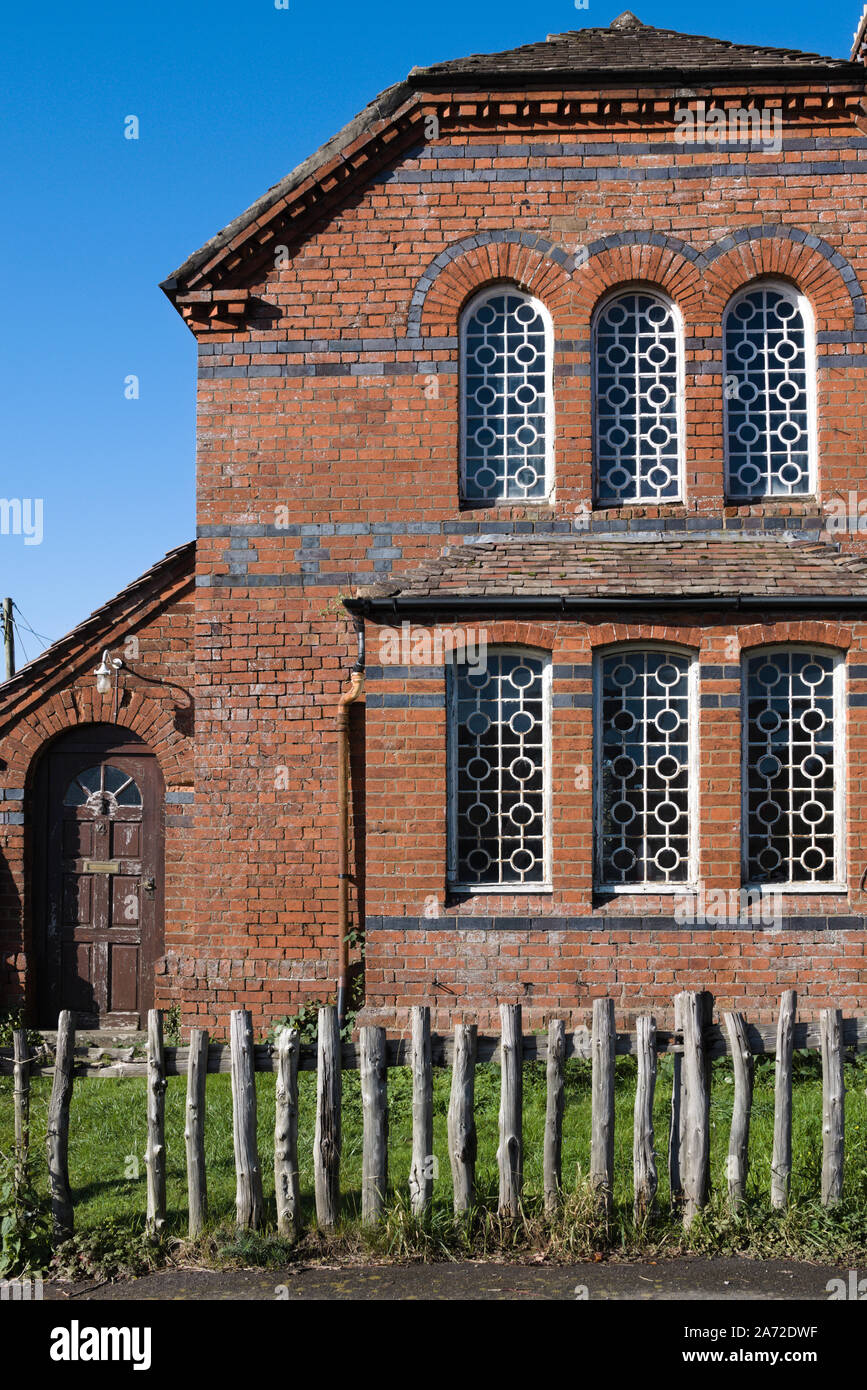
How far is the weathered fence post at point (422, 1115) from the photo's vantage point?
18.3ft

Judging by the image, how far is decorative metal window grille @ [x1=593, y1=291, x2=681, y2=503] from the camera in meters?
10.6

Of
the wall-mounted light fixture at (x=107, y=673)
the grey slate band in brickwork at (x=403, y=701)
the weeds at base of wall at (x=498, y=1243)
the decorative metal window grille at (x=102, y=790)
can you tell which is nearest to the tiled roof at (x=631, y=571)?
the grey slate band in brickwork at (x=403, y=701)

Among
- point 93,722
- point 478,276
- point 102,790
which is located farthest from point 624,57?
point 102,790

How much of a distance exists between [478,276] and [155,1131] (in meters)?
8.04

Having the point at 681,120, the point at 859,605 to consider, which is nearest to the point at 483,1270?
the point at 859,605

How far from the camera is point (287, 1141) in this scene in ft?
18.4

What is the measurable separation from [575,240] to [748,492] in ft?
9.50

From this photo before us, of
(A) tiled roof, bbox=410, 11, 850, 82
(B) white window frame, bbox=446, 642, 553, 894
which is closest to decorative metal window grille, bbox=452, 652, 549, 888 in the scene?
(B) white window frame, bbox=446, 642, 553, 894

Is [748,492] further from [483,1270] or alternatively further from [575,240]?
[483,1270]

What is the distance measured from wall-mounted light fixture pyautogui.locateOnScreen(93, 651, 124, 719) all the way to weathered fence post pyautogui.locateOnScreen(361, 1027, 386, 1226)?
6.51 metres

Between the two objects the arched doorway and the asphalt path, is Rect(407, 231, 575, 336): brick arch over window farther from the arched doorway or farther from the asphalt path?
the asphalt path

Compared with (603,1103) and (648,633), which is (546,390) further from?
(603,1103)

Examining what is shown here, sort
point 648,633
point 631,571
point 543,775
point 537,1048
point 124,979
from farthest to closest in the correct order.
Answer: point 124,979 < point 631,571 < point 543,775 < point 648,633 < point 537,1048

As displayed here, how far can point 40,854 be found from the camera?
37.5 feet
